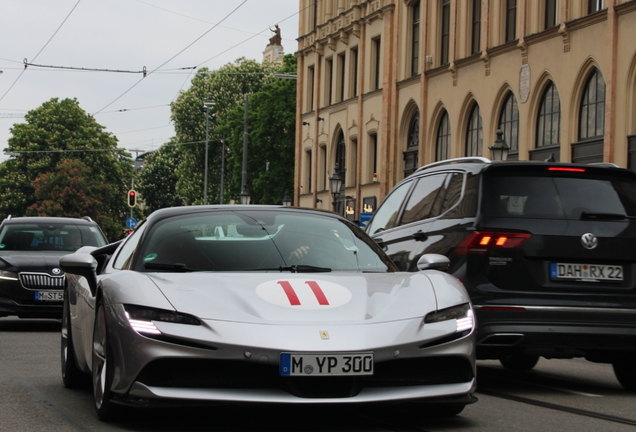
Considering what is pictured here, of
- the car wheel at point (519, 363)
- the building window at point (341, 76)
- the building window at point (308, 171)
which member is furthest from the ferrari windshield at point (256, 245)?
the building window at point (308, 171)

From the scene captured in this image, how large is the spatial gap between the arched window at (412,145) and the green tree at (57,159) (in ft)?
140

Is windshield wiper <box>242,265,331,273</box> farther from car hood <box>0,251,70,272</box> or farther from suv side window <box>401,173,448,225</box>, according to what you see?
car hood <box>0,251,70,272</box>

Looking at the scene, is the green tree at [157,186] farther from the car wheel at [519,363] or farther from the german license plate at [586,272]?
the german license plate at [586,272]

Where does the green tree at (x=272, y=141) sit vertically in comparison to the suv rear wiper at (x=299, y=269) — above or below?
above

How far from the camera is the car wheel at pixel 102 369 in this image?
19.9 feet

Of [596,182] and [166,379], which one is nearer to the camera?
[166,379]

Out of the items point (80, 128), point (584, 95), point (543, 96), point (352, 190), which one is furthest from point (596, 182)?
point (80, 128)

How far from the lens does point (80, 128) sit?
283ft

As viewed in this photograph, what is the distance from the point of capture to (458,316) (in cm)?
614

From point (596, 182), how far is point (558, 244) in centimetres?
70

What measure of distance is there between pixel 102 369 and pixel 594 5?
90.3 feet

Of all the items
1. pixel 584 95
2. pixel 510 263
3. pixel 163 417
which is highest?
pixel 584 95

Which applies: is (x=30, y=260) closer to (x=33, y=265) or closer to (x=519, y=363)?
(x=33, y=265)

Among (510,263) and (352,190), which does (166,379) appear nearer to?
(510,263)
